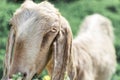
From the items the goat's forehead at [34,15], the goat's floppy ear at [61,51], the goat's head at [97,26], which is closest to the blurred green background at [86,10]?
the goat's head at [97,26]

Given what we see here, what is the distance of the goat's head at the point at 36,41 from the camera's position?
3.68 meters

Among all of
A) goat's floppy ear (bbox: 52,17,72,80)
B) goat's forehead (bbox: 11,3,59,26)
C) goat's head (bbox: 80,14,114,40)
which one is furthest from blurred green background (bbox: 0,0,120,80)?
goat's forehead (bbox: 11,3,59,26)

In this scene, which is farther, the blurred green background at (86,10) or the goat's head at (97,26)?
the blurred green background at (86,10)

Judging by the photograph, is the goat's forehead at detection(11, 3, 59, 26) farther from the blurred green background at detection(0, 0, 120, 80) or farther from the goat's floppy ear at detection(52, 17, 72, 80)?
the blurred green background at detection(0, 0, 120, 80)

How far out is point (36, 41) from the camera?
3.69m

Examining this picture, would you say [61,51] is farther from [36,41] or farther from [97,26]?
[97,26]

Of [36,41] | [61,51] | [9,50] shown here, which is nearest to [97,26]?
[61,51]

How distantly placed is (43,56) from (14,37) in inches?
9.7

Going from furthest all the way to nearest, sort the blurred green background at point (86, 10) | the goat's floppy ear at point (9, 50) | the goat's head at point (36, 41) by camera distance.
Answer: the blurred green background at point (86, 10) → the goat's floppy ear at point (9, 50) → the goat's head at point (36, 41)

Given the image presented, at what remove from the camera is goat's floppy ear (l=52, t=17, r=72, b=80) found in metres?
3.85

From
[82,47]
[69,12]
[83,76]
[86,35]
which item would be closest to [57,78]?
[83,76]

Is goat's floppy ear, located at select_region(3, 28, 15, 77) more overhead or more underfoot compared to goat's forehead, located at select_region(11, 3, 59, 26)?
more underfoot

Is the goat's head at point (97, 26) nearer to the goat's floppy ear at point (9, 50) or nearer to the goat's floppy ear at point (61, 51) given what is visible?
the goat's floppy ear at point (61, 51)

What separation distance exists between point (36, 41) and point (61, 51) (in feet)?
0.91
